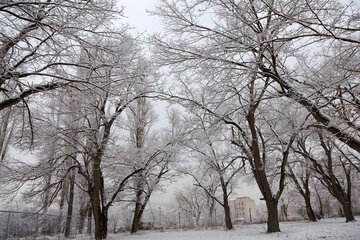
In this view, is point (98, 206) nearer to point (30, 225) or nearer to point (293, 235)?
point (30, 225)

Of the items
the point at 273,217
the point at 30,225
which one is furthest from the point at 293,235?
the point at 30,225

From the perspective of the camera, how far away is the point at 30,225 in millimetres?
10422

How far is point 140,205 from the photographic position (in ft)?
54.5

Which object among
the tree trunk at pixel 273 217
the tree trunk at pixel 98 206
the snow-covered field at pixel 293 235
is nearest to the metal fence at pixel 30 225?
the tree trunk at pixel 98 206

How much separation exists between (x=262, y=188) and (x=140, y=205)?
29.9ft

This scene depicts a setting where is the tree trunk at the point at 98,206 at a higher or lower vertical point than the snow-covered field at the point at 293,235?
higher

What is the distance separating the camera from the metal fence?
9.13m

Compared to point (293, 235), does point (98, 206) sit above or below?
above

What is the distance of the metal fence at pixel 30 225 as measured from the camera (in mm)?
9127

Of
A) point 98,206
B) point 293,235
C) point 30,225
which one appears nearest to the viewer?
point 293,235

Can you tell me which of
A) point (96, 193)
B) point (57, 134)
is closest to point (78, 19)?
point (57, 134)

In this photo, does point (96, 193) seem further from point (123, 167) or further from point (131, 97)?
point (131, 97)

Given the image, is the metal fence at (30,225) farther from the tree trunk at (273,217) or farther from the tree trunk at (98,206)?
the tree trunk at (273,217)

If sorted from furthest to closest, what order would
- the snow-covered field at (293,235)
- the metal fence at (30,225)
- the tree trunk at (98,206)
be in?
the tree trunk at (98,206) < the metal fence at (30,225) < the snow-covered field at (293,235)
